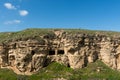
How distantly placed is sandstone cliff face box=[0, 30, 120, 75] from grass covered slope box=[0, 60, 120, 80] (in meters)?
1.05

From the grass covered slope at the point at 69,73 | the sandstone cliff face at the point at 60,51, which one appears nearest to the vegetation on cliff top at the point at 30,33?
the sandstone cliff face at the point at 60,51

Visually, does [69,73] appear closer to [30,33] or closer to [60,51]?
[60,51]

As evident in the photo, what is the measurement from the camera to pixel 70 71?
46.0 meters

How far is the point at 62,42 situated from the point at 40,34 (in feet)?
13.5

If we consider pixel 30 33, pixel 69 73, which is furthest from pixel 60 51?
pixel 30 33

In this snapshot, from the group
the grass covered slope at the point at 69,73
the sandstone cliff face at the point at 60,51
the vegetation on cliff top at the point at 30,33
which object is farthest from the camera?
the vegetation on cliff top at the point at 30,33

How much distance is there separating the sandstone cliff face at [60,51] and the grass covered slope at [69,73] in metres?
1.05

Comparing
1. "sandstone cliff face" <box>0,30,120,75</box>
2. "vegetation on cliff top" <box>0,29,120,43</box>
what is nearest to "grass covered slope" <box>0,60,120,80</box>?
"sandstone cliff face" <box>0,30,120,75</box>

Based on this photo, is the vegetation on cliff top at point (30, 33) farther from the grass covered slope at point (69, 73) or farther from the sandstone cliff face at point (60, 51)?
the grass covered slope at point (69, 73)

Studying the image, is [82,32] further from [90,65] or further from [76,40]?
[90,65]

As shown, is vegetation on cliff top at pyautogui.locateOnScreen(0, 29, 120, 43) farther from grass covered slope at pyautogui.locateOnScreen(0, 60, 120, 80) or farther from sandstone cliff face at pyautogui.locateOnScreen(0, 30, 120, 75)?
grass covered slope at pyautogui.locateOnScreen(0, 60, 120, 80)

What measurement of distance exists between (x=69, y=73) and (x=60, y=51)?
17.8 ft

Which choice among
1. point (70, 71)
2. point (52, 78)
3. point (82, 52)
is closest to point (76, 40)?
point (82, 52)

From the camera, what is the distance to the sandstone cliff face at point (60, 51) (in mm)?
45906
